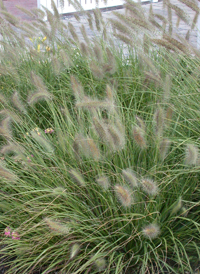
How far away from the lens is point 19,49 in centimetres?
345

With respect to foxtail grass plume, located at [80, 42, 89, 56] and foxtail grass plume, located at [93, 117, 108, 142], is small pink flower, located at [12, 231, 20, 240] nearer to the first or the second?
foxtail grass plume, located at [93, 117, 108, 142]

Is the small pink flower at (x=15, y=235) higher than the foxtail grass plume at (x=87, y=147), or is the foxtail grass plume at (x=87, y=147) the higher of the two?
the foxtail grass plume at (x=87, y=147)

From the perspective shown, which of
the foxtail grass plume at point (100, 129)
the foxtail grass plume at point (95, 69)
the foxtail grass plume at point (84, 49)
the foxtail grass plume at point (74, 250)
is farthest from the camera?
the foxtail grass plume at point (84, 49)

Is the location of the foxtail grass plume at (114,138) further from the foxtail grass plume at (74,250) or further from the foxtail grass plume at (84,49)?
the foxtail grass plume at (84,49)

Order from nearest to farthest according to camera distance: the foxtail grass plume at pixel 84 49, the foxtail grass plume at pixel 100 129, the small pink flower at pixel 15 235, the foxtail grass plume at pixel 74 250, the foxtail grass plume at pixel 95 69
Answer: the foxtail grass plume at pixel 74 250
the foxtail grass plume at pixel 100 129
the small pink flower at pixel 15 235
the foxtail grass plume at pixel 95 69
the foxtail grass plume at pixel 84 49

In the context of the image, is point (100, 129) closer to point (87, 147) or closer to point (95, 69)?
point (87, 147)

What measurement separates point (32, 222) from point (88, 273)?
1.37 feet

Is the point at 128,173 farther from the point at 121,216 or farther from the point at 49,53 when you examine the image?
the point at 49,53

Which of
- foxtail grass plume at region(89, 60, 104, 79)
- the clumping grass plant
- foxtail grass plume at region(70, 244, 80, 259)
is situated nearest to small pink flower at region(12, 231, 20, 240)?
the clumping grass plant

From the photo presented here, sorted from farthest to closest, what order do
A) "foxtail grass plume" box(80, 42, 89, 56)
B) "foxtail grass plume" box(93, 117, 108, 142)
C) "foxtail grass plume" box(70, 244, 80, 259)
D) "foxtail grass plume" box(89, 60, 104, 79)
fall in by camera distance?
1. "foxtail grass plume" box(80, 42, 89, 56)
2. "foxtail grass plume" box(89, 60, 104, 79)
3. "foxtail grass plume" box(93, 117, 108, 142)
4. "foxtail grass plume" box(70, 244, 80, 259)

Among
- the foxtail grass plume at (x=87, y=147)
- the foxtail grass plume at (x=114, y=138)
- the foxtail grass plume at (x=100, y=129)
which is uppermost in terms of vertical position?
the foxtail grass plume at (x=100, y=129)

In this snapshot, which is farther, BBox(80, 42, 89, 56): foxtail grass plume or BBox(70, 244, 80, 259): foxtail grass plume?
BBox(80, 42, 89, 56): foxtail grass plume

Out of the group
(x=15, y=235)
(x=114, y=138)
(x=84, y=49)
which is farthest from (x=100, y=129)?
(x=84, y=49)

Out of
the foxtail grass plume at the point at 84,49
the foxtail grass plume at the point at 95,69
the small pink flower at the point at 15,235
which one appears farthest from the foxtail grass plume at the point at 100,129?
the foxtail grass plume at the point at 84,49
